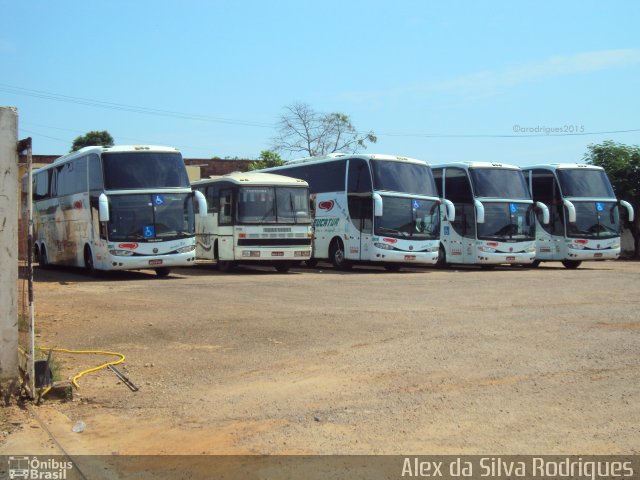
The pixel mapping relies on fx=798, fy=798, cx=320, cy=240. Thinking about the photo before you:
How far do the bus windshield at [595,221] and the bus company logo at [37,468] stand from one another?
80.8ft

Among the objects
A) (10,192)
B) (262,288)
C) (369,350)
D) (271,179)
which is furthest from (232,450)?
(271,179)

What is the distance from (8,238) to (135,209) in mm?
13850

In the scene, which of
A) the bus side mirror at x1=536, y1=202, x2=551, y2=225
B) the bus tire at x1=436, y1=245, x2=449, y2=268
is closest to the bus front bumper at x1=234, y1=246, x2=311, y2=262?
the bus tire at x1=436, y1=245, x2=449, y2=268

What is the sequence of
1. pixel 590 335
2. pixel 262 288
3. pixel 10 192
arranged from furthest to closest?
pixel 262 288 < pixel 590 335 < pixel 10 192

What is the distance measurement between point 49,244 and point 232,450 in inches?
878

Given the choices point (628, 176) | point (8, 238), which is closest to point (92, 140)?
point (628, 176)

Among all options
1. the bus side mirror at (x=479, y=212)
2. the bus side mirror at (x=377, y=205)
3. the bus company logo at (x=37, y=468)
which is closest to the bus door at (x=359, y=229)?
the bus side mirror at (x=377, y=205)

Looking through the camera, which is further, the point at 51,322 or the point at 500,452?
the point at 51,322

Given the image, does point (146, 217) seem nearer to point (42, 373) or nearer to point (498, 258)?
point (498, 258)

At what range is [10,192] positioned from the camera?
7207mm

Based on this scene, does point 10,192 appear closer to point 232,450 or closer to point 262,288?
point 232,450

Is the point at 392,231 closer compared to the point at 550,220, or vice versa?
the point at 392,231

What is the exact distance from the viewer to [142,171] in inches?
830

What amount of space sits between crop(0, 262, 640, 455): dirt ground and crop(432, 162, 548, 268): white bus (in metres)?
11.7
